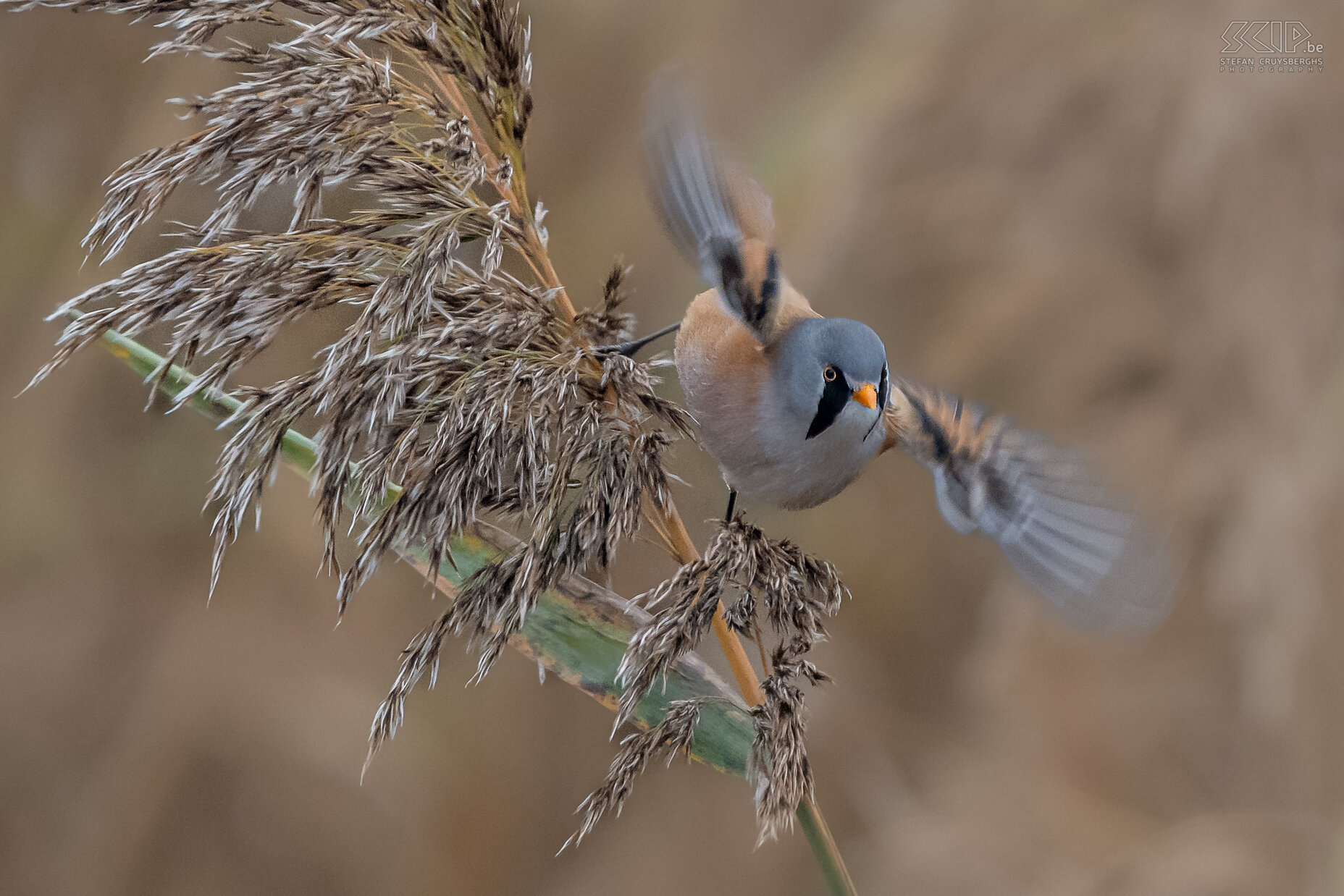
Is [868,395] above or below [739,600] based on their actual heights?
above

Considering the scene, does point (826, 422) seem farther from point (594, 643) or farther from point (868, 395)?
point (594, 643)

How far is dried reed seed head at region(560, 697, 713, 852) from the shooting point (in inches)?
20.1

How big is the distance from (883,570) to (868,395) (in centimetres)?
96

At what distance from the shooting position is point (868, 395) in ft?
1.71

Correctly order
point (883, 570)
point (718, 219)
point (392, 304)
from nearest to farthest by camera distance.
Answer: point (392, 304) → point (718, 219) → point (883, 570)

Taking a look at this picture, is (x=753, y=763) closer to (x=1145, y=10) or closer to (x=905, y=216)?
(x=905, y=216)

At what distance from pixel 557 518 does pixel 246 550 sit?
989 mm

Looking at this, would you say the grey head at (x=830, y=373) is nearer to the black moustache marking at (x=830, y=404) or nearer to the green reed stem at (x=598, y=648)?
the black moustache marking at (x=830, y=404)

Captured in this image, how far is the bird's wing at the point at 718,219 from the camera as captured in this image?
1.91 ft

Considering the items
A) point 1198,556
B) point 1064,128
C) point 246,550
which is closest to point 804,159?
point 1064,128
